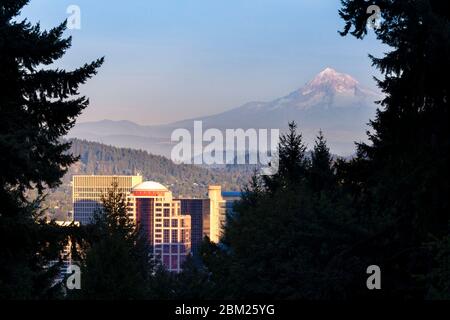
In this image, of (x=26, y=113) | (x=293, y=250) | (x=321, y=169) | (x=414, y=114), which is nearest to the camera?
(x=26, y=113)

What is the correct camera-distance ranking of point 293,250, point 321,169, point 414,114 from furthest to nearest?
1. point 321,169
2. point 293,250
3. point 414,114

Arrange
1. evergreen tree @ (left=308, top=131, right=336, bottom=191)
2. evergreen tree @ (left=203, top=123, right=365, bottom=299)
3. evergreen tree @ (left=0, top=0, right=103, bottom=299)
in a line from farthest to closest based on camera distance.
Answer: evergreen tree @ (left=308, top=131, right=336, bottom=191), evergreen tree @ (left=203, top=123, right=365, bottom=299), evergreen tree @ (left=0, top=0, right=103, bottom=299)

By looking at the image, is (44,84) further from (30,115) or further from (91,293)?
(91,293)

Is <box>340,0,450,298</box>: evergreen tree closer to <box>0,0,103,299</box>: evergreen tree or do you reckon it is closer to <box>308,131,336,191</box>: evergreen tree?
<box>0,0,103,299</box>: evergreen tree

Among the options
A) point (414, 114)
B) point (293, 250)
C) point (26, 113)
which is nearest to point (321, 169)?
point (293, 250)

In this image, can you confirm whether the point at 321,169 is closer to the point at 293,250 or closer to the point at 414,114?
the point at 293,250

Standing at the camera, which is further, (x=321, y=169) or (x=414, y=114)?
(x=321, y=169)

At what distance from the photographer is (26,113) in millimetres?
20281

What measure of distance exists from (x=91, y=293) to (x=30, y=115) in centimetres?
3397

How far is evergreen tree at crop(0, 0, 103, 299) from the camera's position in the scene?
16.1 metres

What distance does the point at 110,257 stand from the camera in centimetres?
5391

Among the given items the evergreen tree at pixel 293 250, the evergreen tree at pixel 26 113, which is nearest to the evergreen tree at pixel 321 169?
the evergreen tree at pixel 293 250

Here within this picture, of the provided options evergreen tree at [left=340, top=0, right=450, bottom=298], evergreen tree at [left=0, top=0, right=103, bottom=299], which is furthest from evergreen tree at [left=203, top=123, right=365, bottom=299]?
evergreen tree at [left=0, top=0, right=103, bottom=299]
